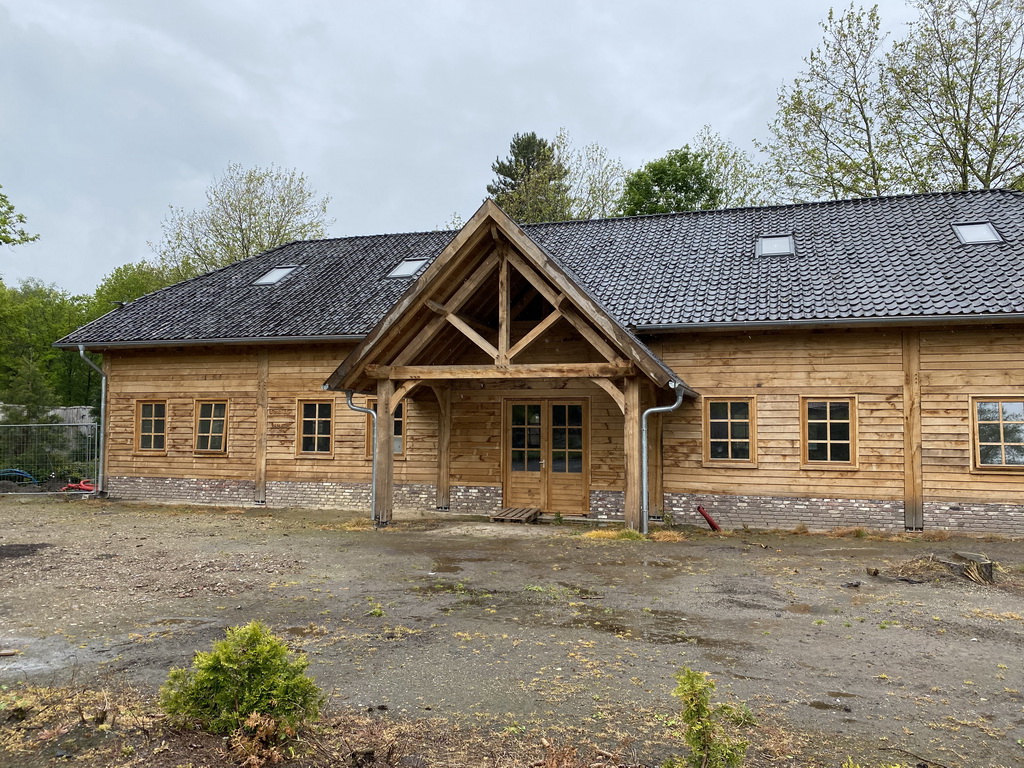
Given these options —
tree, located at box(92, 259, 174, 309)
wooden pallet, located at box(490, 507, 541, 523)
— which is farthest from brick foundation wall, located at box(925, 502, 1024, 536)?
tree, located at box(92, 259, 174, 309)

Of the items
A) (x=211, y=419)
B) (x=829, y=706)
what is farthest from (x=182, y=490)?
(x=829, y=706)

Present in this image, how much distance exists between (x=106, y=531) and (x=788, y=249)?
13049 mm

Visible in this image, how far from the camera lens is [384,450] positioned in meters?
11.9

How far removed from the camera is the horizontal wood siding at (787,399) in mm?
11523

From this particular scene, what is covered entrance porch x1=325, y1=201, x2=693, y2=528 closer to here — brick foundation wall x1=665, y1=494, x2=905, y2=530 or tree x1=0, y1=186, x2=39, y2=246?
brick foundation wall x1=665, y1=494, x2=905, y2=530

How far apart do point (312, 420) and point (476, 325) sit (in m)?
4.80

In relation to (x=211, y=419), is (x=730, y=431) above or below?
below

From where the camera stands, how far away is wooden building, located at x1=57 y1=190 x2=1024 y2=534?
11.0m

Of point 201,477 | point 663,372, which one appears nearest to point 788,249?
point 663,372

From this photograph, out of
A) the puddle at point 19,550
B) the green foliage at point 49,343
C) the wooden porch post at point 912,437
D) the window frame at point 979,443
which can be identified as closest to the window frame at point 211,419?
the puddle at point 19,550

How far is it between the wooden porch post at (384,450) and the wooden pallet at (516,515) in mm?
1916

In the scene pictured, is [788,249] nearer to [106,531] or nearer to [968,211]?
[968,211]

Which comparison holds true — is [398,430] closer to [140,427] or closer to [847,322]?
[140,427]

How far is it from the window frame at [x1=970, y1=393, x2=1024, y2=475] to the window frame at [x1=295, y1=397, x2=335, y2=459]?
11267 millimetres
